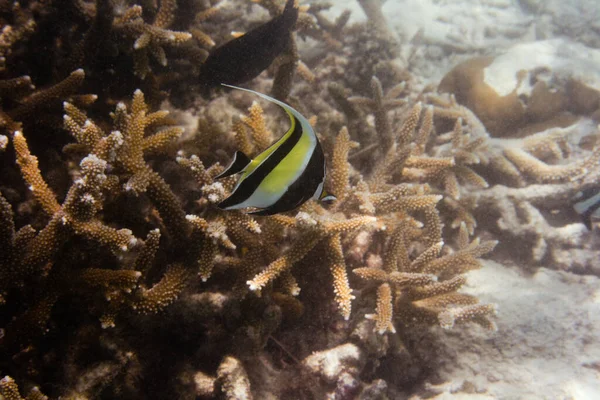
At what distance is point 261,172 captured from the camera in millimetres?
1227

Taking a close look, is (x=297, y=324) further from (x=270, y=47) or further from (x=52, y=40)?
(x=52, y=40)

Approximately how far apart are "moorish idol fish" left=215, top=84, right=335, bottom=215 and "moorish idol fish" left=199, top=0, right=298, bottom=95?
214 cm

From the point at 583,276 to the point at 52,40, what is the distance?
6555 millimetres

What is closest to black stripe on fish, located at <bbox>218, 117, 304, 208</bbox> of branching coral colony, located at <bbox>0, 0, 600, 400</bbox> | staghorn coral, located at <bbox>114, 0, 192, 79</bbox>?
branching coral colony, located at <bbox>0, 0, 600, 400</bbox>

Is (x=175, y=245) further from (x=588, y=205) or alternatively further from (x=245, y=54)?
(x=588, y=205)

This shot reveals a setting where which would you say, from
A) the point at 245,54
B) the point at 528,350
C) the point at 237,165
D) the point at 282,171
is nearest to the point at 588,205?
the point at 528,350

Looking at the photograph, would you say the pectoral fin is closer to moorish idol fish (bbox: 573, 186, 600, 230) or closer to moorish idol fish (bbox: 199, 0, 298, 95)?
moorish idol fish (bbox: 199, 0, 298, 95)

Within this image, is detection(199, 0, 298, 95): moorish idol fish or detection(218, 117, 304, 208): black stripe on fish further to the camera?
detection(199, 0, 298, 95): moorish idol fish

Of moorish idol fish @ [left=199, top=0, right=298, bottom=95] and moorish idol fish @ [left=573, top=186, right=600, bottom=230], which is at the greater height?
moorish idol fish @ [left=199, top=0, right=298, bottom=95]

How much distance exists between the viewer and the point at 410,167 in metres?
3.95

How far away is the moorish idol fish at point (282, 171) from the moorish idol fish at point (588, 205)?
4.38 metres

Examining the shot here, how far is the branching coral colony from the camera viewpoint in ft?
7.45

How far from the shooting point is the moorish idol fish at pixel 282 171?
1.22 meters

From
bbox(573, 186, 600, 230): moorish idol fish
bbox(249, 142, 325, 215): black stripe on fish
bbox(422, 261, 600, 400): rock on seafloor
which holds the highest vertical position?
bbox(249, 142, 325, 215): black stripe on fish
